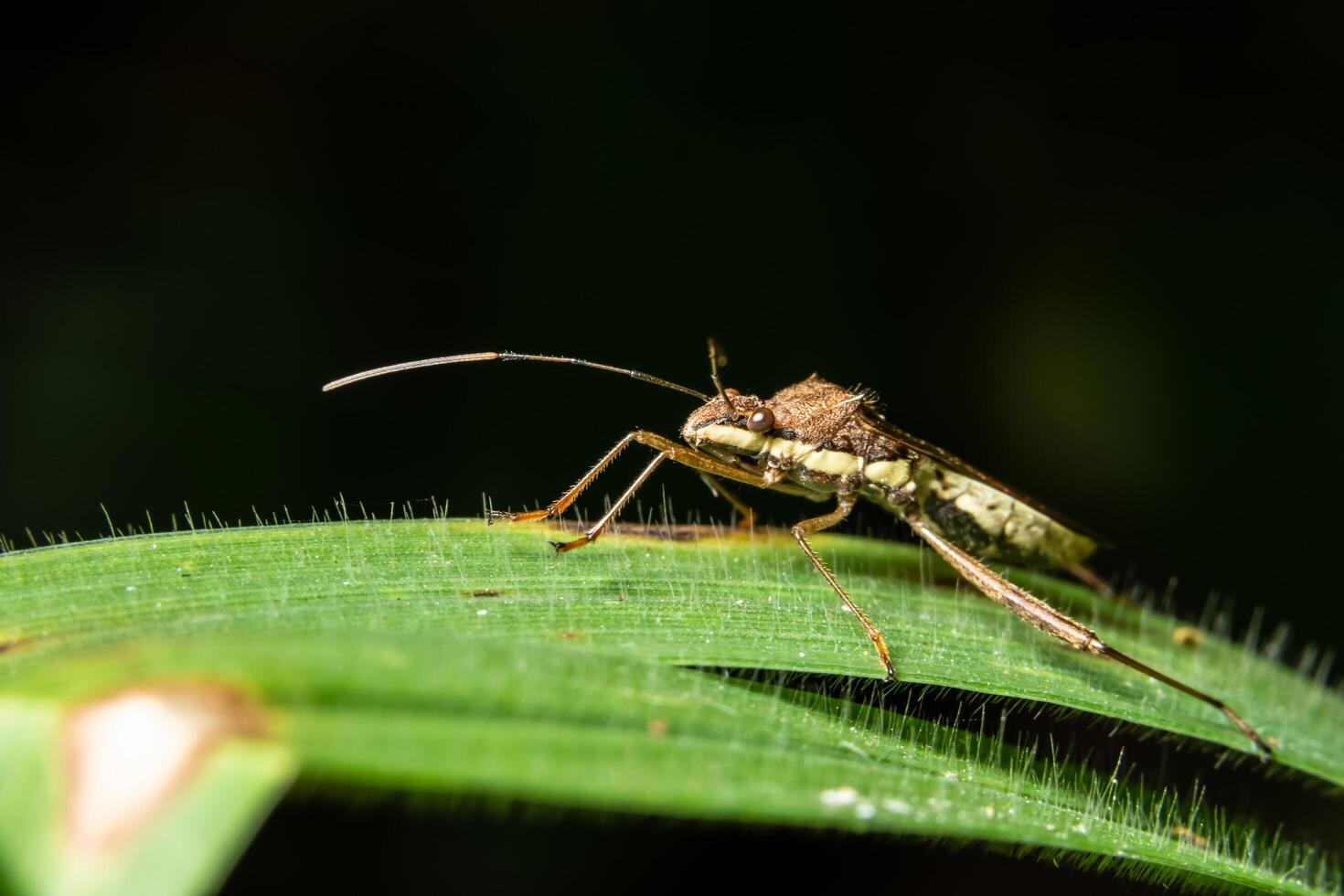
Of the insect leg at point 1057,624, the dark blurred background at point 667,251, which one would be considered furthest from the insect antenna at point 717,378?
the dark blurred background at point 667,251

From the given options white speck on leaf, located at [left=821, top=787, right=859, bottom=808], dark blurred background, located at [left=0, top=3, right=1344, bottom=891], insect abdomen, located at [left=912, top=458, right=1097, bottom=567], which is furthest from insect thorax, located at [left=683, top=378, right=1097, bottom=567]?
white speck on leaf, located at [left=821, top=787, right=859, bottom=808]

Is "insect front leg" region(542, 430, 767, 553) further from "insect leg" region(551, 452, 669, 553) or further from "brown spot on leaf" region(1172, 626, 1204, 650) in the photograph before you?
"brown spot on leaf" region(1172, 626, 1204, 650)

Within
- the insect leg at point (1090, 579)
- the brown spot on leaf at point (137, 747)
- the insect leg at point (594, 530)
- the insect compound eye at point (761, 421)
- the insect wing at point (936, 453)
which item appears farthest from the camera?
the insect leg at point (1090, 579)

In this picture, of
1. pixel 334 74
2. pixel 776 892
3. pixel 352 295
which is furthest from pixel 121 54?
pixel 776 892

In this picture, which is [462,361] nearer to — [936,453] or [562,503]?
[562,503]

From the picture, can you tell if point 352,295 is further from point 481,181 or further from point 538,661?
point 538,661

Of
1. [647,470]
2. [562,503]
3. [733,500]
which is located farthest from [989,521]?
[562,503]

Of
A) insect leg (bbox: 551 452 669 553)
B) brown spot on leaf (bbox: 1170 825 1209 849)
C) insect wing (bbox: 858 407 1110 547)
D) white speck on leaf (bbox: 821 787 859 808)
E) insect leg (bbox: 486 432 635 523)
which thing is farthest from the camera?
insect wing (bbox: 858 407 1110 547)

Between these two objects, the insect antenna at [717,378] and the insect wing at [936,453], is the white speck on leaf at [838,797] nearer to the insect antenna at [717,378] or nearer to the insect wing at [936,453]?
the insect antenna at [717,378]
